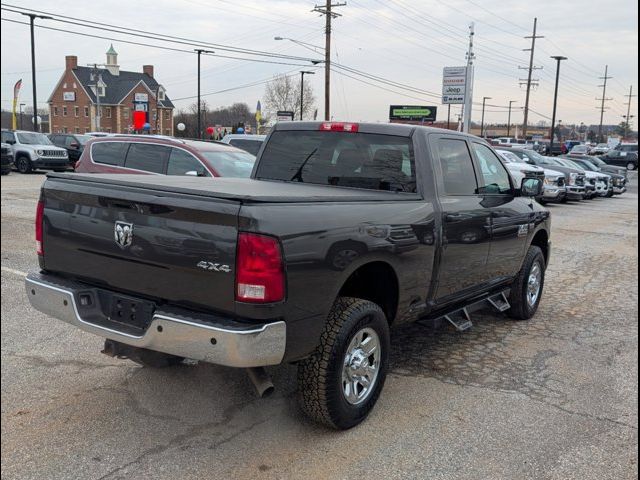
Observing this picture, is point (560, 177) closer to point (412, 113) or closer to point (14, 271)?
point (14, 271)

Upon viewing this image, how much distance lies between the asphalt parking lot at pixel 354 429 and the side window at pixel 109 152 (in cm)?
611

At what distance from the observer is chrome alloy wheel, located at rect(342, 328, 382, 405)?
146 inches

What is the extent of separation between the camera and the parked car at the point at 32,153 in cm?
2419

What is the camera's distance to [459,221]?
15.3 feet

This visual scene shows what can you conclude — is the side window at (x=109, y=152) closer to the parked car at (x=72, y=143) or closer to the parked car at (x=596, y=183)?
the parked car at (x=72, y=143)

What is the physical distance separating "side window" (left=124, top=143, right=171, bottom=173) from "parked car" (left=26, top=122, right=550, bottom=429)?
6501mm

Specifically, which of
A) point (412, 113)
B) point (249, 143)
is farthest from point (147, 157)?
point (412, 113)

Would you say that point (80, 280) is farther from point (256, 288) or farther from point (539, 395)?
point (539, 395)

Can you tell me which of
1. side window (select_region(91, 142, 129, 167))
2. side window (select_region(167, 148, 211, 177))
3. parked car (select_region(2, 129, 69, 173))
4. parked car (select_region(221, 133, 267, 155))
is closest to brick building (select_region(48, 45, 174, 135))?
parked car (select_region(2, 129, 69, 173))

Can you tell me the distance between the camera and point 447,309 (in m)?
4.92

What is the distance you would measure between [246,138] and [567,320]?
37.6ft

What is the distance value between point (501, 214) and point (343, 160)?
1630 mm

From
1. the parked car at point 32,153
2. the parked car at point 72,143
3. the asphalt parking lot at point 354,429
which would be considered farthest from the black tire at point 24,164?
the asphalt parking lot at point 354,429

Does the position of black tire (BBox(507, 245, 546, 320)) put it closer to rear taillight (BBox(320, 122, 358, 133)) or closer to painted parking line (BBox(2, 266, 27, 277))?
rear taillight (BBox(320, 122, 358, 133))
